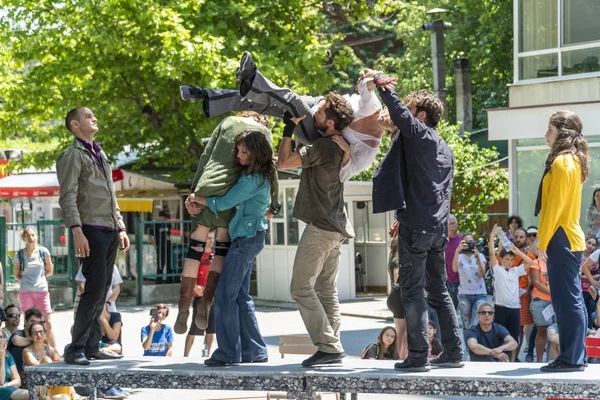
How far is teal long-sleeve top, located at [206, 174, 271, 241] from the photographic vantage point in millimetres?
7605

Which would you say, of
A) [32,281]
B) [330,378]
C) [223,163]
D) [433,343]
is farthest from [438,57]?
[330,378]

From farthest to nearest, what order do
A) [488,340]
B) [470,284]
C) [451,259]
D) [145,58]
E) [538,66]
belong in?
1. [145,58]
2. [538,66]
3. [451,259]
4. [470,284]
5. [488,340]

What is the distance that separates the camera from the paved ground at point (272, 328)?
43.0 ft

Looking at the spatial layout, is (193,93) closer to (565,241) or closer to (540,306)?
(565,241)

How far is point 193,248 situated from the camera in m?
7.88

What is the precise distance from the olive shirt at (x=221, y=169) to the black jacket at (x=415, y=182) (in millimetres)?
1044

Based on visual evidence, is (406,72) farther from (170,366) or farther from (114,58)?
(170,366)

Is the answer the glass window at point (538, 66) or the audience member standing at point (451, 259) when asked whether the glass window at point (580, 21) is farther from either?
the audience member standing at point (451, 259)

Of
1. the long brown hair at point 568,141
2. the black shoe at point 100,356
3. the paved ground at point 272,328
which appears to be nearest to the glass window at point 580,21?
the paved ground at point 272,328

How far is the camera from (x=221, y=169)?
25.3 ft

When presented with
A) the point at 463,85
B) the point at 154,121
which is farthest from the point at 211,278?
the point at 463,85

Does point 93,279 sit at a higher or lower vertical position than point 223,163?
lower

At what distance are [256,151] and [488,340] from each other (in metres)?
5.94

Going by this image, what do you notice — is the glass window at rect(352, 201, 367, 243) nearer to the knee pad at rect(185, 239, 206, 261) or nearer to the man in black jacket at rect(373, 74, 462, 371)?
the knee pad at rect(185, 239, 206, 261)
